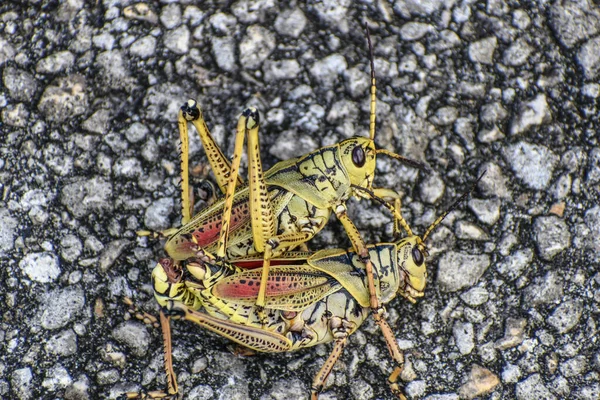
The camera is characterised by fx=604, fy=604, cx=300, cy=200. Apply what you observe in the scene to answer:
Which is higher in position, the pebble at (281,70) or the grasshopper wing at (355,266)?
the pebble at (281,70)

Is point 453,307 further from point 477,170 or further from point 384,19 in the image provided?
point 384,19

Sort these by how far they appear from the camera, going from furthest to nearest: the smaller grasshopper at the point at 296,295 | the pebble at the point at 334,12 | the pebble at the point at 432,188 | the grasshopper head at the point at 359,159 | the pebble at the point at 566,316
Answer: the pebble at the point at 334,12 → the pebble at the point at 432,188 → the grasshopper head at the point at 359,159 → the pebble at the point at 566,316 → the smaller grasshopper at the point at 296,295

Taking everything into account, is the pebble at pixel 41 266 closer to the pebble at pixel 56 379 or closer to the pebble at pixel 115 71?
the pebble at pixel 56 379

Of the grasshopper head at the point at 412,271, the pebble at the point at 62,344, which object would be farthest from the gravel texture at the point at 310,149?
the grasshopper head at the point at 412,271

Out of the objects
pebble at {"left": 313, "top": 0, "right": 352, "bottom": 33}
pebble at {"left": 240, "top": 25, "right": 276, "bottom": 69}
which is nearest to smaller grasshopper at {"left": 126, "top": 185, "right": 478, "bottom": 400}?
pebble at {"left": 240, "top": 25, "right": 276, "bottom": 69}

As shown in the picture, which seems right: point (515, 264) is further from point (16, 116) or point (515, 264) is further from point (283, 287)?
point (16, 116)

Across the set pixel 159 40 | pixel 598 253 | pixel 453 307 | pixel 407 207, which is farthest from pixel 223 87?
pixel 598 253

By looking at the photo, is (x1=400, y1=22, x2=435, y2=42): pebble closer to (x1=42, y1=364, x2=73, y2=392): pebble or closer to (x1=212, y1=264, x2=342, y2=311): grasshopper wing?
(x1=212, y1=264, x2=342, y2=311): grasshopper wing
